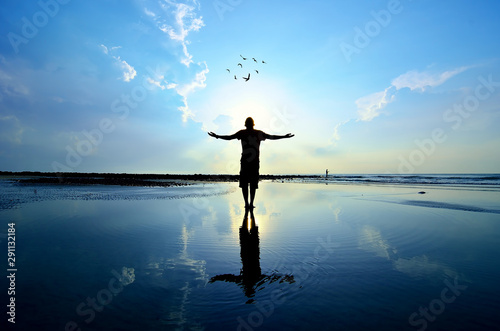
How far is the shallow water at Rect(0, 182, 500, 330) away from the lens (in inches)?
97.3

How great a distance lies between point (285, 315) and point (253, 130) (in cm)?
708

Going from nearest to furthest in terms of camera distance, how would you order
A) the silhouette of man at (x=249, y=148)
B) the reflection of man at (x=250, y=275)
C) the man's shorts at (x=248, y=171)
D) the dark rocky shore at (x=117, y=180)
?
the reflection of man at (x=250, y=275)
the silhouette of man at (x=249, y=148)
the man's shorts at (x=248, y=171)
the dark rocky shore at (x=117, y=180)

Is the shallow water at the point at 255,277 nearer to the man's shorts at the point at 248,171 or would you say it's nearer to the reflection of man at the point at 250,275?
the reflection of man at the point at 250,275

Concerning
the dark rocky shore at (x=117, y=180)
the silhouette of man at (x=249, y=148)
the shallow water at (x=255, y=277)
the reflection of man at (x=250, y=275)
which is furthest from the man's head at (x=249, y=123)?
the dark rocky shore at (x=117, y=180)

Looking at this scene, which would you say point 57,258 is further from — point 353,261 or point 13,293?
point 353,261

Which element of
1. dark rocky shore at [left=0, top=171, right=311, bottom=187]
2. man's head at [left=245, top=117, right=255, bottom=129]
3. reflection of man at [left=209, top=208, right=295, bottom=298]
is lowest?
reflection of man at [left=209, top=208, right=295, bottom=298]

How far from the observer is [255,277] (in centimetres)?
350

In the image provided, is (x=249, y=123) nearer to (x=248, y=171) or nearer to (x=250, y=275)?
(x=248, y=171)

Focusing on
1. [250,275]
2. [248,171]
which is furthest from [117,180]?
[250,275]

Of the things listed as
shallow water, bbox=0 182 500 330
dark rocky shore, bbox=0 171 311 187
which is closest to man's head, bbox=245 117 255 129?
shallow water, bbox=0 182 500 330

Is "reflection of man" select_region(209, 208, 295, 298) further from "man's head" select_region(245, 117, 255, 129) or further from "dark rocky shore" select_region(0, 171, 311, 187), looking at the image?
"dark rocky shore" select_region(0, 171, 311, 187)

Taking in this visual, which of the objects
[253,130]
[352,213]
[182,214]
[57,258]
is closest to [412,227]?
[352,213]

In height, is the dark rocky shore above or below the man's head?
below

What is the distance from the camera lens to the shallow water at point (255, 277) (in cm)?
247
